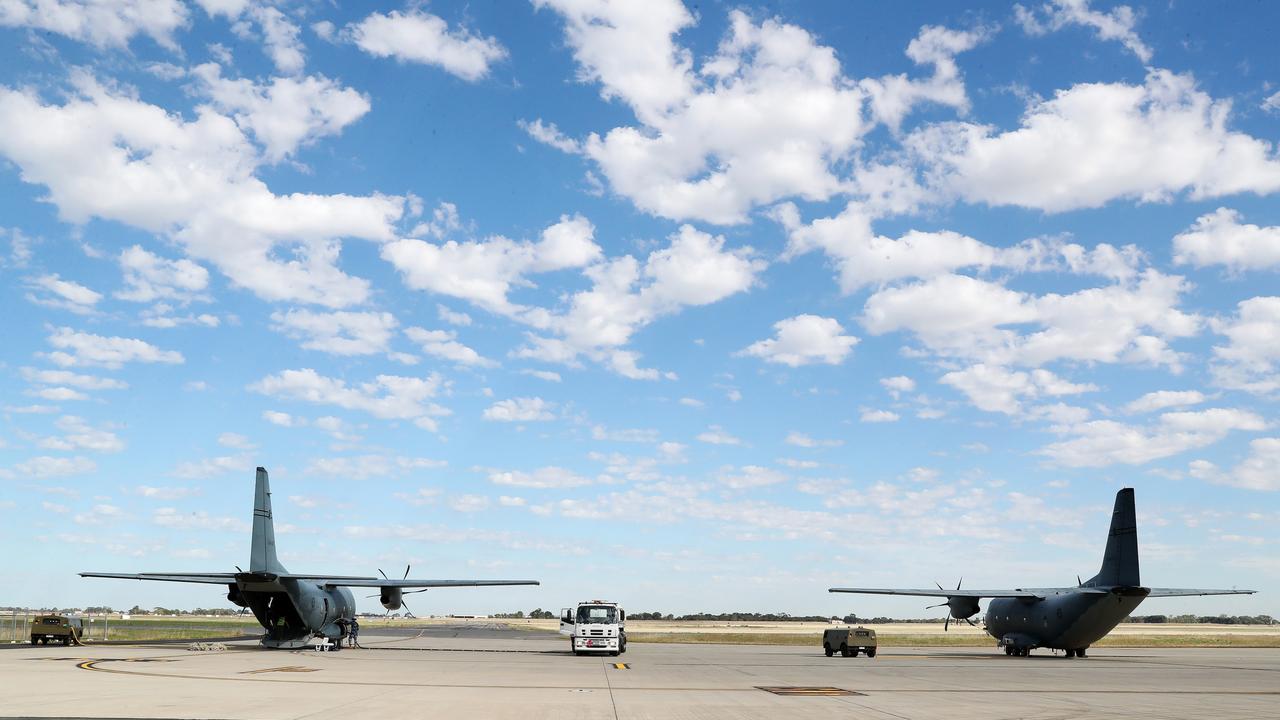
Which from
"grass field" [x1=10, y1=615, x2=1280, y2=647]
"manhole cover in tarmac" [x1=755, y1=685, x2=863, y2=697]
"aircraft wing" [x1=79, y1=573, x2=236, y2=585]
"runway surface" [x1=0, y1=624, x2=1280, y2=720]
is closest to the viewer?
"runway surface" [x1=0, y1=624, x2=1280, y2=720]

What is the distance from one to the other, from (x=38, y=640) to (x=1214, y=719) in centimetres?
5764

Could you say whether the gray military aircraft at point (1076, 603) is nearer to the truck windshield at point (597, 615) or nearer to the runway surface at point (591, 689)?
the runway surface at point (591, 689)

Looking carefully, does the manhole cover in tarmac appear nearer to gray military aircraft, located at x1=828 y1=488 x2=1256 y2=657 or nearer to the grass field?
gray military aircraft, located at x1=828 y1=488 x2=1256 y2=657

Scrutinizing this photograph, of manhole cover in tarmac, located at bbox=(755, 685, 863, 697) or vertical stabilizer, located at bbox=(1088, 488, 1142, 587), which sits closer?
manhole cover in tarmac, located at bbox=(755, 685, 863, 697)

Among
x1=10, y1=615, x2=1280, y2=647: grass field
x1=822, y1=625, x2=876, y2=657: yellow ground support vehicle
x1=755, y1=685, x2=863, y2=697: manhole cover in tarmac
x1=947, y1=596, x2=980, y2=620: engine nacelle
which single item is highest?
x1=755, y1=685, x2=863, y2=697: manhole cover in tarmac

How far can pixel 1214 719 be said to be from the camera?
713 inches

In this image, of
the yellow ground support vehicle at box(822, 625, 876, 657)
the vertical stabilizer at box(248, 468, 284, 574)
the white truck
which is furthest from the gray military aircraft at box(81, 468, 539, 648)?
the yellow ground support vehicle at box(822, 625, 876, 657)

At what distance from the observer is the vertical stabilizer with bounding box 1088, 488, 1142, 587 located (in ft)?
157

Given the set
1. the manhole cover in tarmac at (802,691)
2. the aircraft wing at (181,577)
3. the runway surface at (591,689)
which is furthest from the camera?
the aircraft wing at (181,577)

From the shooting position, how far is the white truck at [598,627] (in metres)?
48.7

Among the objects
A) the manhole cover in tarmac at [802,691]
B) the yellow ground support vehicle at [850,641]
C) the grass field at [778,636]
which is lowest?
the grass field at [778,636]

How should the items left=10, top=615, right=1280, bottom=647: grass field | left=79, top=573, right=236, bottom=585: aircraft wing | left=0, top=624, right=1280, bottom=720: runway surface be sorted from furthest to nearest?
left=10, top=615, right=1280, bottom=647: grass field, left=79, top=573, right=236, bottom=585: aircraft wing, left=0, top=624, right=1280, bottom=720: runway surface

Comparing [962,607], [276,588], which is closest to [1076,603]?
[962,607]

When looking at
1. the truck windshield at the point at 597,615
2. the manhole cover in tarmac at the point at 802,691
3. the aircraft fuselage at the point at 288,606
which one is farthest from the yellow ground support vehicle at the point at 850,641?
the aircraft fuselage at the point at 288,606
